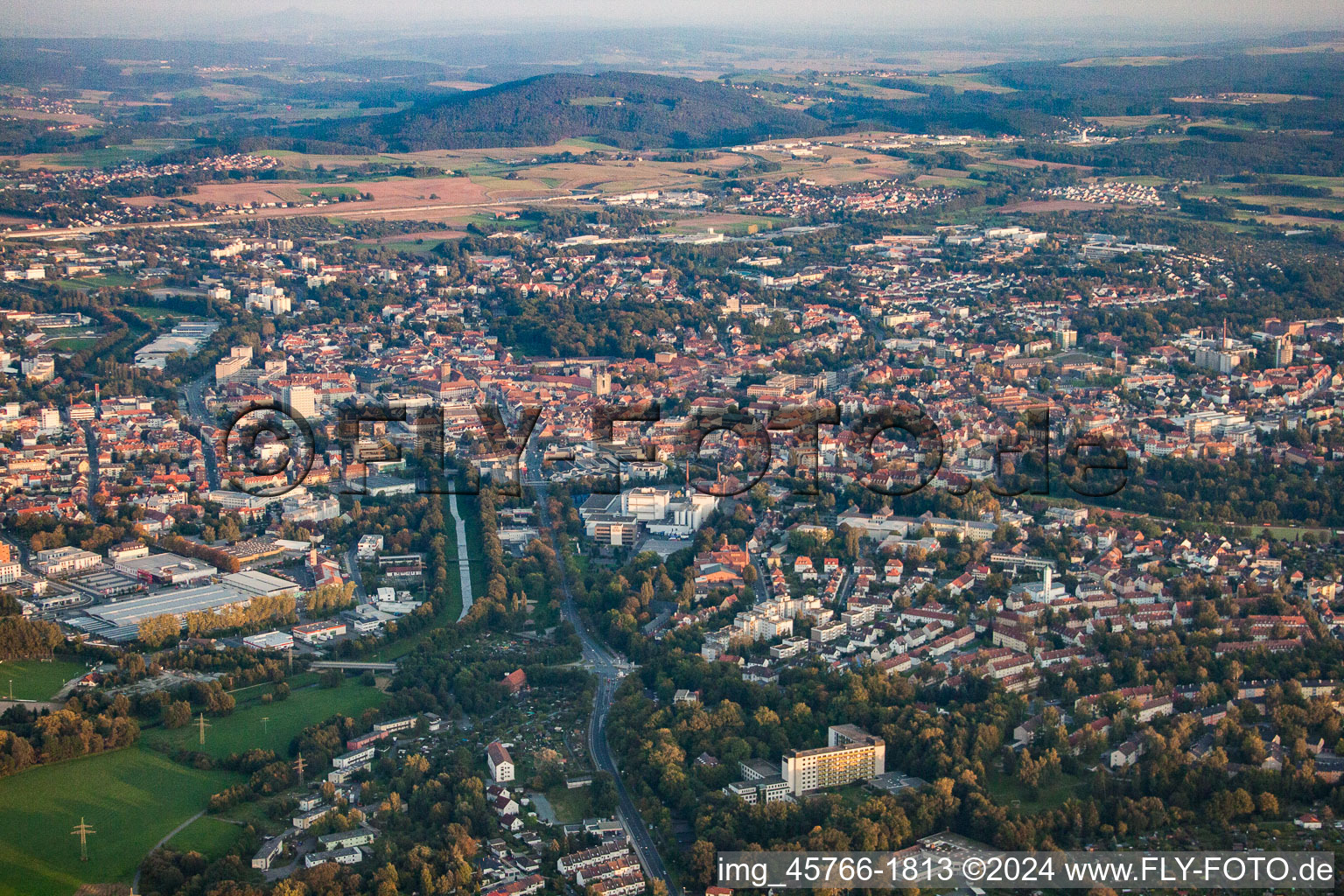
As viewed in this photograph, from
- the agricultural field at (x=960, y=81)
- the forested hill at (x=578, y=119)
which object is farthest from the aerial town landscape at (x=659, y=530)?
the agricultural field at (x=960, y=81)

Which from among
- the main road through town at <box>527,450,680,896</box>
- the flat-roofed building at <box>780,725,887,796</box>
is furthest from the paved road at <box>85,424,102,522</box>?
the flat-roofed building at <box>780,725,887,796</box>

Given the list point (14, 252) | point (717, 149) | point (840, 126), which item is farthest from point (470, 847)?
point (840, 126)

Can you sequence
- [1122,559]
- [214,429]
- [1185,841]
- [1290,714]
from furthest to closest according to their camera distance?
[214,429] < [1122,559] < [1290,714] < [1185,841]

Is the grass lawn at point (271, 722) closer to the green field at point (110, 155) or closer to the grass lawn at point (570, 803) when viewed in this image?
the grass lawn at point (570, 803)

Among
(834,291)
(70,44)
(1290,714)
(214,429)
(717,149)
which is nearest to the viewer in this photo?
(1290,714)

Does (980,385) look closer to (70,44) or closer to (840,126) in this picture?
(840,126)

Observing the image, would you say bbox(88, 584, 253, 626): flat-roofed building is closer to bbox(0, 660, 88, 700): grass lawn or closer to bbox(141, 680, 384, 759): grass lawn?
bbox(0, 660, 88, 700): grass lawn
